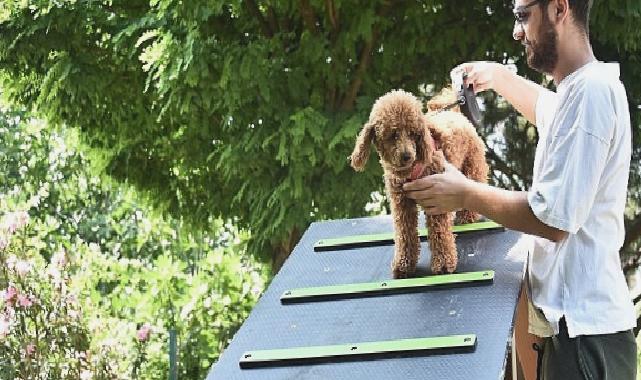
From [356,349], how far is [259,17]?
9.73 feet

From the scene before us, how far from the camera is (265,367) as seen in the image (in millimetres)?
2543

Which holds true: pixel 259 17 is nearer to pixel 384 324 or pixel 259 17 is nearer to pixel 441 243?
pixel 441 243

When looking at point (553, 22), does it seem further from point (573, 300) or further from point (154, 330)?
point (154, 330)

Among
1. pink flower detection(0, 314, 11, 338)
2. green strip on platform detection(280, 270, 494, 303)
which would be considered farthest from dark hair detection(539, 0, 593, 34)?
pink flower detection(0, 314, 11, 338)

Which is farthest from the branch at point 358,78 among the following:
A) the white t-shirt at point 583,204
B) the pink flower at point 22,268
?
the white t-shirt at point 583,204

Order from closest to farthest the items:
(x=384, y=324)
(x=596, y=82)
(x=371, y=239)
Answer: (x=596, y=82) < (x=384, y=324) < (x=371, y=239)

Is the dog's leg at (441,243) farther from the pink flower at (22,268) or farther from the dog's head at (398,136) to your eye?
the pink flower at (22,268)

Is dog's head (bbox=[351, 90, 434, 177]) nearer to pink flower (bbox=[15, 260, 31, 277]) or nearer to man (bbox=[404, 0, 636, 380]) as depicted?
man (bbox=[404, 0, 636, 380])

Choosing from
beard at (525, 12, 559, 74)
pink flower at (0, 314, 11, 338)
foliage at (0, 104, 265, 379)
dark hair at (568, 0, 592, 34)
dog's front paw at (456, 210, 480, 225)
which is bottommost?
foliage at (0, 104, 265, 379)

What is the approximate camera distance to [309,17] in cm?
503

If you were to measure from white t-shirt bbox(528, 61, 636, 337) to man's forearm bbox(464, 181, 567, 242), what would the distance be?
0.11ft

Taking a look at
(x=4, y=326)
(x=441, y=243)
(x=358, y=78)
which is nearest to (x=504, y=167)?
(x=358, y=78)

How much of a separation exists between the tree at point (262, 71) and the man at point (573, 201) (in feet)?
7.19

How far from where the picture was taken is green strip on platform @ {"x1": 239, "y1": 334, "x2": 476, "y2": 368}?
7.90 ft
